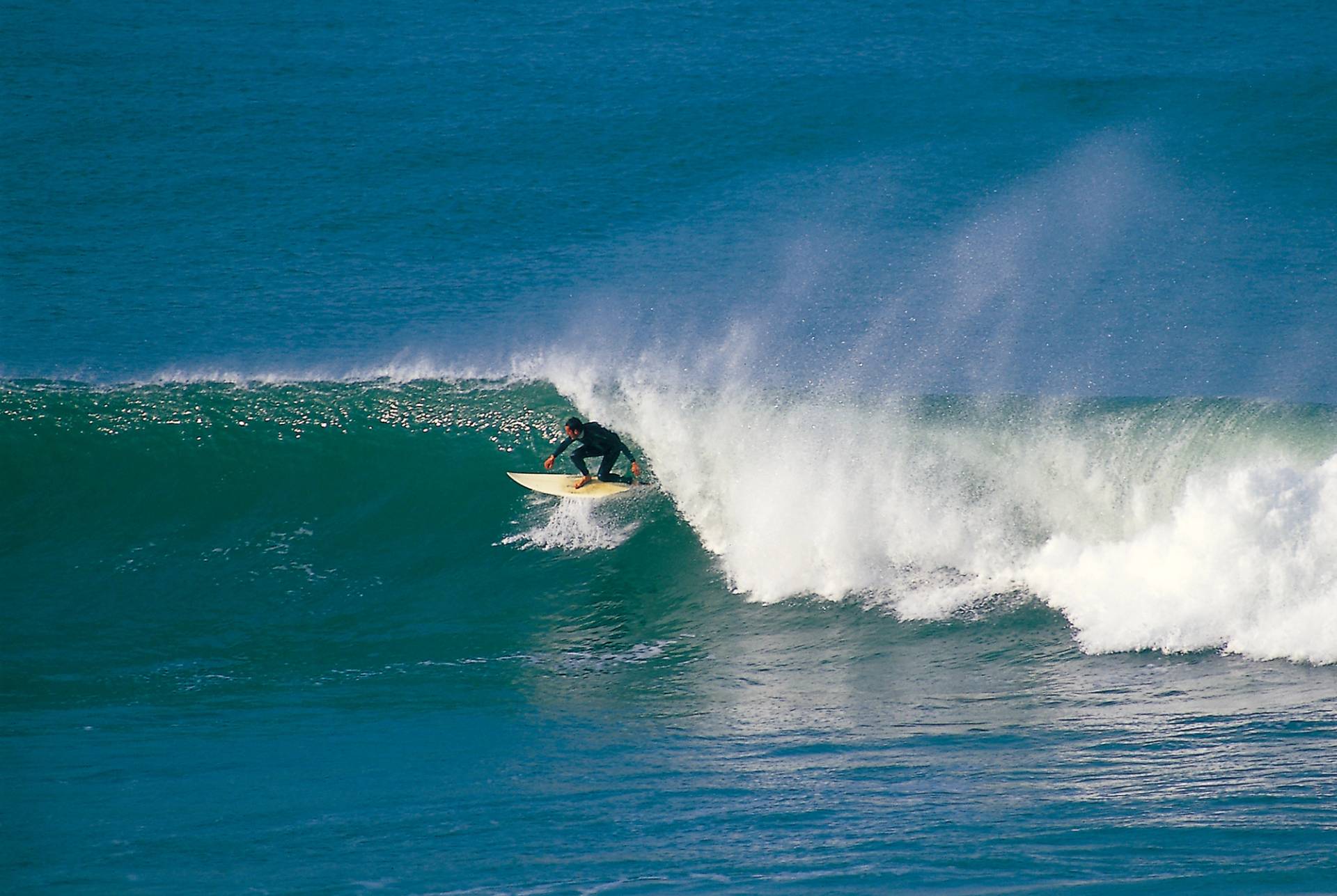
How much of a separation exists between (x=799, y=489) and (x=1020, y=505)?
82.1 inches

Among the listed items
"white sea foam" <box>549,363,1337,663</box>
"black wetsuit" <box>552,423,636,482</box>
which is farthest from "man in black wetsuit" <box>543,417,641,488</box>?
"white sea foam" <box>549,363,1337,663</box>

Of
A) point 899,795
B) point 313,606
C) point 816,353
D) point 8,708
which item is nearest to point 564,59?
point 816,353

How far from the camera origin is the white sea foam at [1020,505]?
1004 centimetres

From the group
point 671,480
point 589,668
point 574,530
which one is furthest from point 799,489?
point 589,668

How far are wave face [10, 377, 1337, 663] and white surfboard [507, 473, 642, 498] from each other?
0.26m

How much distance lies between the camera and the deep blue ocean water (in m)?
7.70

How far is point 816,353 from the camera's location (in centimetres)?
1769

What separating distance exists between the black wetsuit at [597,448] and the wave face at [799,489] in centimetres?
71

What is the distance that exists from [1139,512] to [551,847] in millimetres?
6652

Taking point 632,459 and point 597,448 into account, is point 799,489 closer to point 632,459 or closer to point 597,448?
point 632,459

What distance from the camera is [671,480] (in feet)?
41.3

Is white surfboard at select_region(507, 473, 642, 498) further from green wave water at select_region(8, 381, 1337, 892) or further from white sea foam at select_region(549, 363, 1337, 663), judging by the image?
white sea foam at select_region(549, 363, 1337, 663)

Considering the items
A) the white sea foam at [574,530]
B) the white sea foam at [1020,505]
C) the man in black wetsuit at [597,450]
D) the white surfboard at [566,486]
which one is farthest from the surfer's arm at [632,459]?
the white sea foam at [1020,505]

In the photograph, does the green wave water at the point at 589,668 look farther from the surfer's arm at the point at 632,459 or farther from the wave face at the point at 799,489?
the surfer's arm at the point at 632,459
